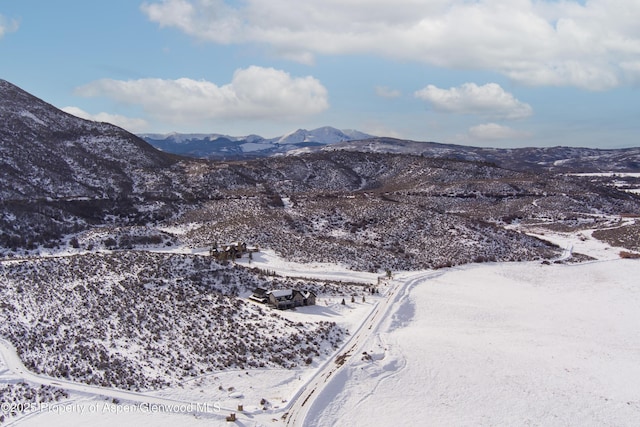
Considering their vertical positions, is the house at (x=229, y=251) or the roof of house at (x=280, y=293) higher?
the house at (x=229, y=251)

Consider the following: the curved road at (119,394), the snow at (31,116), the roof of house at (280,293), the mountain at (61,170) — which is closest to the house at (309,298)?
the roof of house at (280,293)

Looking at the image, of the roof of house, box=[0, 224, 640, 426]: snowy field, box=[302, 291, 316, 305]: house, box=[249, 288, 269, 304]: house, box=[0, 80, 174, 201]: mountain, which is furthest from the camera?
box=[0, 80, 174, 201]: mountain

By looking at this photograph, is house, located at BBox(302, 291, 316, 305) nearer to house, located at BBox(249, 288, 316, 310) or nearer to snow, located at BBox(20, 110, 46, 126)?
house, located at BBox(249, 288, 316, 310)

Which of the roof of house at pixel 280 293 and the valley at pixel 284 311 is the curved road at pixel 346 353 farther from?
the roof of house at pixel 280 293

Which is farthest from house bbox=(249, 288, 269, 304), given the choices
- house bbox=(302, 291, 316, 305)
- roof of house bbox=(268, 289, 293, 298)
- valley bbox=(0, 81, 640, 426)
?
house bbox=(302, 291, 316, 305)

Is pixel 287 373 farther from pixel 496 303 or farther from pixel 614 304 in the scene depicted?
pixel 614 304

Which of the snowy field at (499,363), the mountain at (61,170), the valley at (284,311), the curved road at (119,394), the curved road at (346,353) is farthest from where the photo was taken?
the mountain at (61,170)
